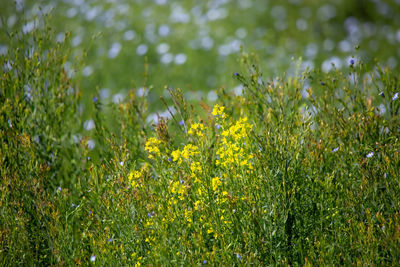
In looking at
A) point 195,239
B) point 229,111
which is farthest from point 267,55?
point 195,239

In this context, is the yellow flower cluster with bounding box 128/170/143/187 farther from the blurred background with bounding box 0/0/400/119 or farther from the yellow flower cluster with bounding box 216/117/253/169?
the blurred background with bounding box 0/0/400/119

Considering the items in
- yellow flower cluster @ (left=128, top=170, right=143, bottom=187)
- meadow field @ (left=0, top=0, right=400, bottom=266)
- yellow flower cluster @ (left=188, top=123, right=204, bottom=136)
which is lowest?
meadow field @ (left=0, top=0, right=400, bottom=266)

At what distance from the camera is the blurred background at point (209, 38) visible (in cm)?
546

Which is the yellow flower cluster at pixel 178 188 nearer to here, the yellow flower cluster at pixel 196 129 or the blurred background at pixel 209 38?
the yellow flower cluster at pixel 196 129

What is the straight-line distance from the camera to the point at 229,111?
114 inches

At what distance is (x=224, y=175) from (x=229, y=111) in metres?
0.80

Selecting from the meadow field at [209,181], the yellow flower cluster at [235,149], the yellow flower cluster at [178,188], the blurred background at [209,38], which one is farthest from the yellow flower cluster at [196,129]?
the blurred background at [209,38]

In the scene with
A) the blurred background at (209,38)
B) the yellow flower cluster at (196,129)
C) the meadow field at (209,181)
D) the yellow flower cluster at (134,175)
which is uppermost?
the yellow flower cluster at (196,129)

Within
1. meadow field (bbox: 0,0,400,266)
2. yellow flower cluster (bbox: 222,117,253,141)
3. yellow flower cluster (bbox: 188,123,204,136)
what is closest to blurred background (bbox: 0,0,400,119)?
meadow field (bbox: 0,0,400,266)

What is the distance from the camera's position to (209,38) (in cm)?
619

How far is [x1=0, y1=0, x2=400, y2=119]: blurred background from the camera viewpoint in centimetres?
546

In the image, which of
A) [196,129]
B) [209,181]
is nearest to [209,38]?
[196,129]

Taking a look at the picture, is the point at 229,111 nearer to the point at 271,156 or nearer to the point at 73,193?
the point at 271,156

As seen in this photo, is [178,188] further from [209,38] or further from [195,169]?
[209,38]
